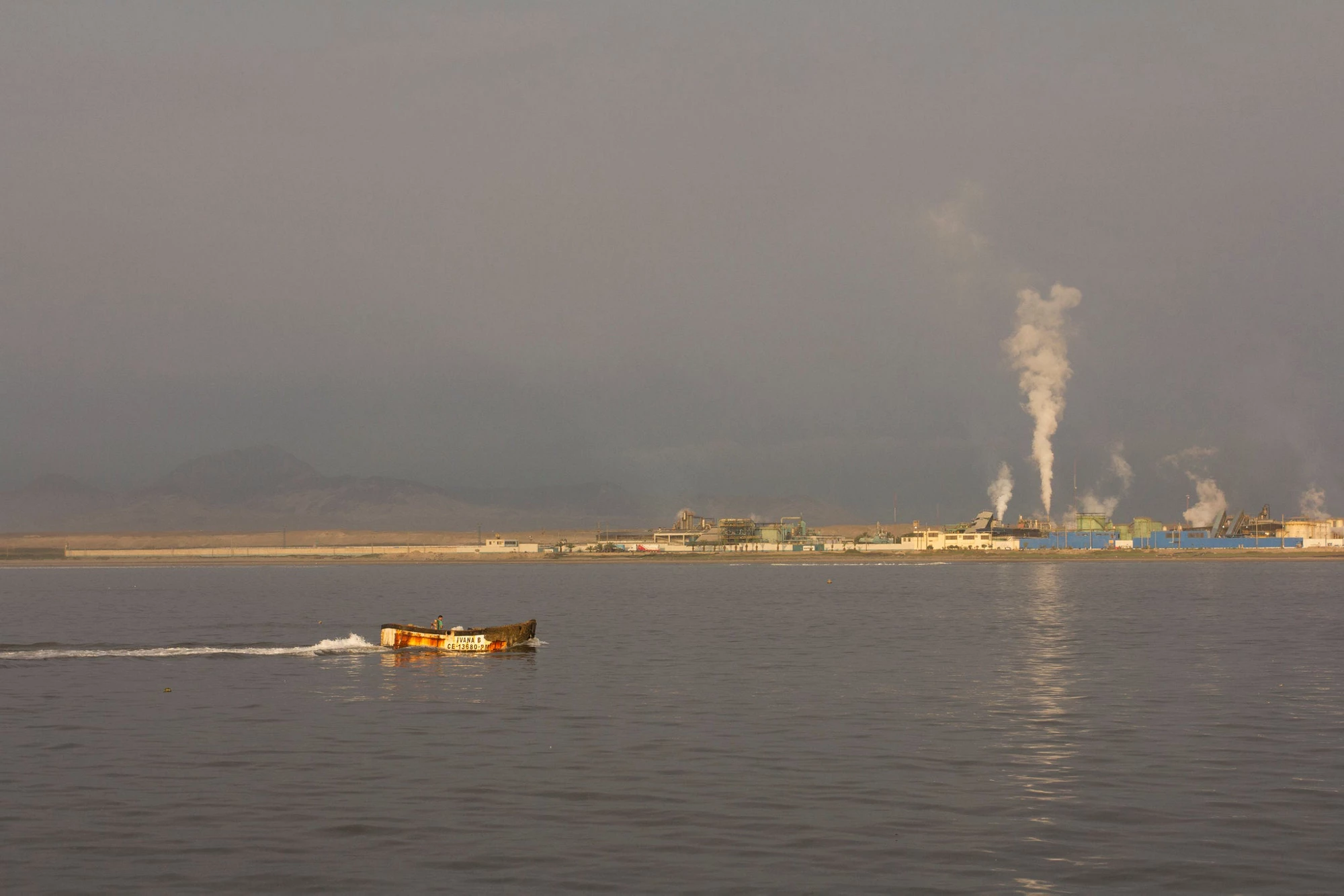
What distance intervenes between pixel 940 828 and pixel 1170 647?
52.0 metres

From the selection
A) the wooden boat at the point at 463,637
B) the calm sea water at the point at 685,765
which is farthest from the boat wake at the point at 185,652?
the wooden boat at the point at 463,637

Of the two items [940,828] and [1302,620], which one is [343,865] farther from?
[1302,620]

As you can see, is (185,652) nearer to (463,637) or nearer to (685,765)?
(463,637)

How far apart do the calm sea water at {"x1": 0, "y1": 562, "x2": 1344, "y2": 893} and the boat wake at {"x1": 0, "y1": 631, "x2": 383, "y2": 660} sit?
0.43m

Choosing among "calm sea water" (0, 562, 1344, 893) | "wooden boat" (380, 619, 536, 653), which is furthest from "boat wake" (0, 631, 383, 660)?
"wooden boat" (380, 619, 536, 653)

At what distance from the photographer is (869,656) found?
235 feet

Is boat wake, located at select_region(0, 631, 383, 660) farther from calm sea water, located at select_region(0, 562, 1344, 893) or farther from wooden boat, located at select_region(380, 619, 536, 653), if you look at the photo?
wooden boat, located at select_region(380, 619, 536, 653)

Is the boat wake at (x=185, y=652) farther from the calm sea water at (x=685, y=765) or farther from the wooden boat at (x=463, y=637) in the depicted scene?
the wooden boat at (x=463, y=637)

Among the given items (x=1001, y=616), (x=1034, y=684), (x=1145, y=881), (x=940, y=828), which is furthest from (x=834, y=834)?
(x=1001, y=616)

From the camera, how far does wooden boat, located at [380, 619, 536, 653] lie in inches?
3120

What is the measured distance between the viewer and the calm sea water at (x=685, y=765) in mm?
27359

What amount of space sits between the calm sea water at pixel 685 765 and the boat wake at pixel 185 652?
1.39ft

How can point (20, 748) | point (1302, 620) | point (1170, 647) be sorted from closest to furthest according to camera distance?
point (20, 748) < point (1170, 647) < point (1302, 620)

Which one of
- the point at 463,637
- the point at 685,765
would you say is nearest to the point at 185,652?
the point at 463,637
